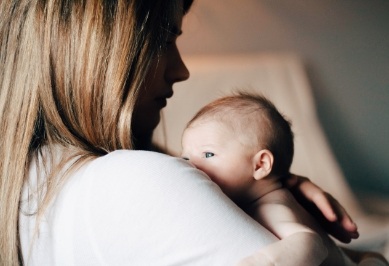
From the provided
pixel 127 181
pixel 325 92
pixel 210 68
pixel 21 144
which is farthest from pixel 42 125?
pixel 325 92

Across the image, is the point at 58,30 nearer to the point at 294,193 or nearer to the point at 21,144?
the point at 21,144

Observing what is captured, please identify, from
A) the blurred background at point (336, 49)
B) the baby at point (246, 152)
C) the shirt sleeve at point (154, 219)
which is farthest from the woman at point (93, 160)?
the blurred background at point (336, 49)

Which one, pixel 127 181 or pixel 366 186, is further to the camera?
pixel 366 186

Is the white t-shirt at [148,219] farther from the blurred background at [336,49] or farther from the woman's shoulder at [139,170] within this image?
the blurred background at [336,49]

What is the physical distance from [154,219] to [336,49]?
6.45 ft

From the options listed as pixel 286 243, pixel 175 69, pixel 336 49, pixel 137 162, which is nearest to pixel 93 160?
pixel 137 162

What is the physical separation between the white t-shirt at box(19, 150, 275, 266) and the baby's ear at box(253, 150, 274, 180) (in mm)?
291

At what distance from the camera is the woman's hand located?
952mm

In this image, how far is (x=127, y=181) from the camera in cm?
59

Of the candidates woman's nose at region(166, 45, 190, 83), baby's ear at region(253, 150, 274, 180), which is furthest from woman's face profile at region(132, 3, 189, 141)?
baby's ear at region(253, 150, 274, 180)

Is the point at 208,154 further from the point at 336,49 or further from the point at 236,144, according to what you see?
the point at 336,49

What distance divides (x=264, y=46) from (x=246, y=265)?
1.97 m

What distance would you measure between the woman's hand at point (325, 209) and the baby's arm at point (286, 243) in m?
0.18

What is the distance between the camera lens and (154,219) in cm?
58
